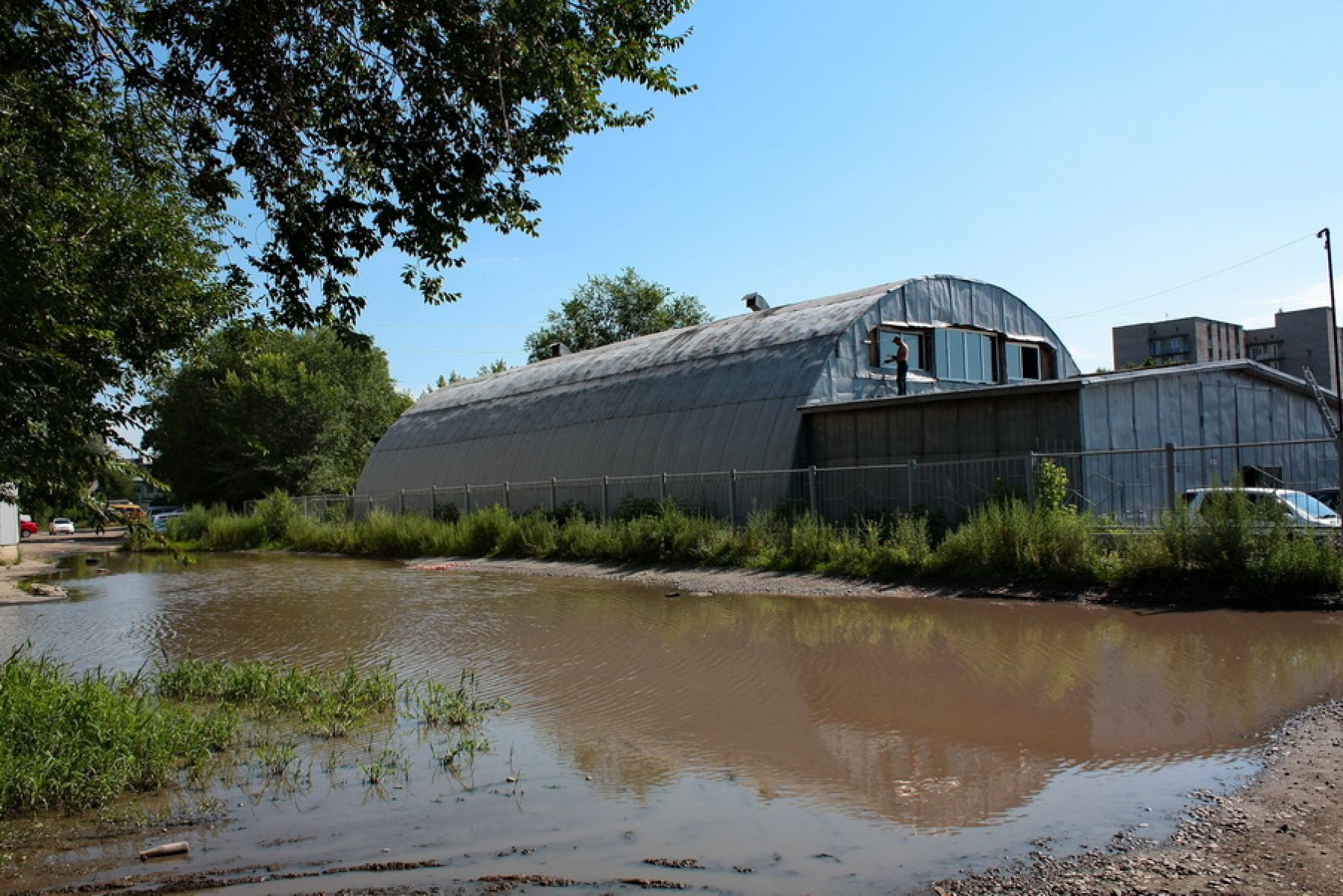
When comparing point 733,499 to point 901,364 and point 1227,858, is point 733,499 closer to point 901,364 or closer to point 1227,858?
point 901,364

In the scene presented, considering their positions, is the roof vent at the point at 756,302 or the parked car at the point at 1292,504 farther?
the roof vent at the point at 756,302

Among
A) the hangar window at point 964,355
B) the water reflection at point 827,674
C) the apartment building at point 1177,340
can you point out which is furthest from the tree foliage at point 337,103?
the apartment building at point 1177,340

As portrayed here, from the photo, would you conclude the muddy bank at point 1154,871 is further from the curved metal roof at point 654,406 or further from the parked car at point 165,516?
the parked car at point 165,516

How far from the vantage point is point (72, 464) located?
21.1 ft

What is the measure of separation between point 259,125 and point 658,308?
57635 mm

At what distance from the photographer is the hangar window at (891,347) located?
90.4 feet

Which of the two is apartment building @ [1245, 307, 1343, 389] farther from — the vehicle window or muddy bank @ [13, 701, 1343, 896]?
muddy bank @ [13, 701, 1343, 896]

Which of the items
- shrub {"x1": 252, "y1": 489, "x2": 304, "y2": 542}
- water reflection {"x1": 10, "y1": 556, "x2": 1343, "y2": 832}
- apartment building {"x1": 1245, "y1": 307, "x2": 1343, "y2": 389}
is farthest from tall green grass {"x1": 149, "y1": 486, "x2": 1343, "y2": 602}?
apartment building {"x1": 1245, "y1": 307, "x2": 1343, "y2": 389}

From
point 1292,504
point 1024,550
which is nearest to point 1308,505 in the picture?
Result: point 1292,504

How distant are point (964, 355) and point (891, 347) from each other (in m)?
2.89

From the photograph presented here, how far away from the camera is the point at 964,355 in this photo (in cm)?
2941

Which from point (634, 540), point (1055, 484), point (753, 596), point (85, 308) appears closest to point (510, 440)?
point (634, 540)

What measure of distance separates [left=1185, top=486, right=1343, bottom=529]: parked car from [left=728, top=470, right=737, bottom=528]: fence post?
10517 millimetres

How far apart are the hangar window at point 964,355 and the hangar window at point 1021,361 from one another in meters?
0.71
